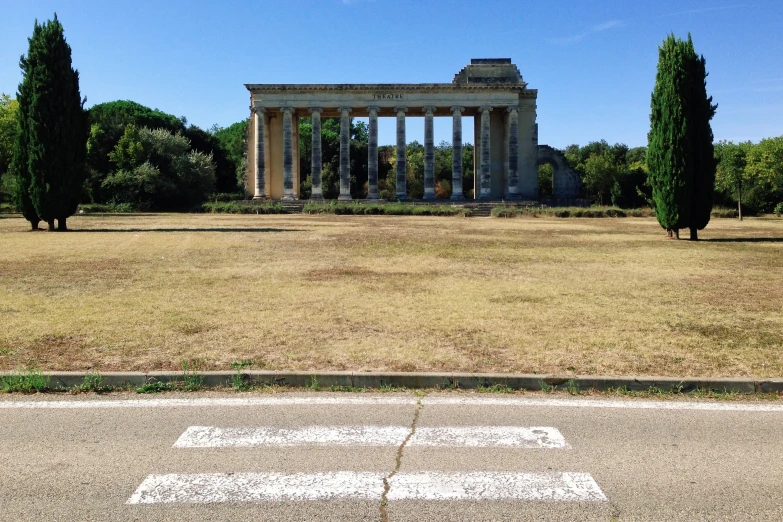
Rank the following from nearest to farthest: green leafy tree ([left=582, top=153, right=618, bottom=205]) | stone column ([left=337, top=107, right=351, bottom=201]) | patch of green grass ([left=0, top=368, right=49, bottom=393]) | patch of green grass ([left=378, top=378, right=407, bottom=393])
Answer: patch of green grass ([left=0, top=368, right=49, bottom=393]) → patch of green grass ([left=378, top=378, right=407, bottom=393]) → stone column ([left=337, top=107, right=351, bottom=201]) → green leafy tree ([left=582, top=153, right=618, bottom=205])

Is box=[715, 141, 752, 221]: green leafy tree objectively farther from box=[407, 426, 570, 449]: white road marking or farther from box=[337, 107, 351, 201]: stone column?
box=[407, 426, 570, 449]: white road marking

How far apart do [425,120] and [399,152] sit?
4.12 m

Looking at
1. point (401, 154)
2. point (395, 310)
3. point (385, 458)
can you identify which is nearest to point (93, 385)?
point (385, 458)

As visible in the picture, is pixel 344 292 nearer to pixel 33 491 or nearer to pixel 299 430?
pixel 299 430

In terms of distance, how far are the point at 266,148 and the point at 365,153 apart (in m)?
20.3

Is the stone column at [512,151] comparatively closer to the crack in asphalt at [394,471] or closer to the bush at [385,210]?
the bush at [385,210]

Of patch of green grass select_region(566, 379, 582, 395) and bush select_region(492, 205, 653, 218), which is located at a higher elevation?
bush select_region(492, 205, 653, 218)

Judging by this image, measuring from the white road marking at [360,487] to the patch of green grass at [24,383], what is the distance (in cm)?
294

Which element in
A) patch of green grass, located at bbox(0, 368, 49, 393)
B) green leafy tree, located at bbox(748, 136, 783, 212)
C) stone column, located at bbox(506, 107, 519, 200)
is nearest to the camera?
patch of green grass, located at bbox(0, 368, 49, 393)

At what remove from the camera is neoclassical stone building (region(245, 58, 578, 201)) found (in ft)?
220

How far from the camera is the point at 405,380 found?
23.5ft

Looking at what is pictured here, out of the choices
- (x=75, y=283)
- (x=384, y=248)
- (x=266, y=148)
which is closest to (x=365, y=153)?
(x=266, y=148)

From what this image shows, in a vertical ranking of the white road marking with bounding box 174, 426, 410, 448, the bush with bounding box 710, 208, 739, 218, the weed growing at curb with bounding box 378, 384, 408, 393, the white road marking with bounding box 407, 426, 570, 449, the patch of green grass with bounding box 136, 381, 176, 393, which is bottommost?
the white road marking with bounding box 407, 426, 570, 449

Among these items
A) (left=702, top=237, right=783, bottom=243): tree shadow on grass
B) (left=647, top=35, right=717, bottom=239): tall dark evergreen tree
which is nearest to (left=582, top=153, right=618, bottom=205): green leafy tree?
(left=702, top=237, right=783, bottom=243): tree shadow on grass
